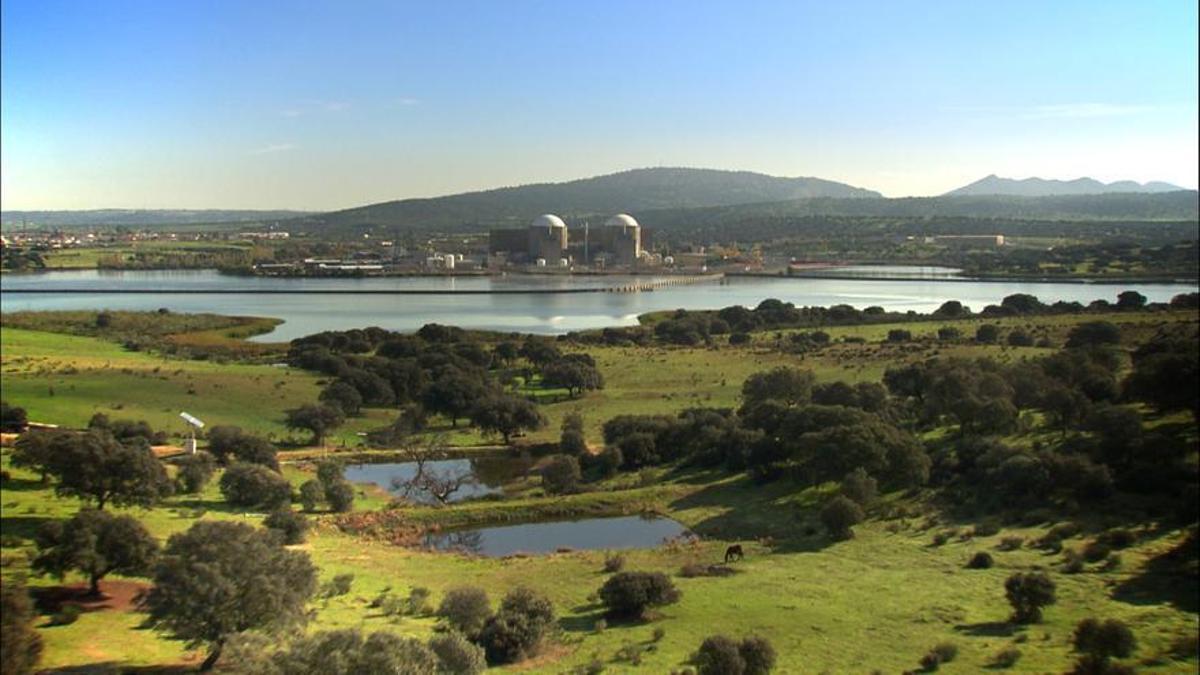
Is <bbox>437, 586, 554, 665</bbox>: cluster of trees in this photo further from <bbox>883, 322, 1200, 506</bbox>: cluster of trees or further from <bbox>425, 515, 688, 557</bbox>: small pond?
<bbox>883, 322, 1200, 506</bbox>: cluster of trees

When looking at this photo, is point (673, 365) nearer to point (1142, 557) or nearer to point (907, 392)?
point (907, 392)

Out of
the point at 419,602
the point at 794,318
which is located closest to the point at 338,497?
the point at 419,602

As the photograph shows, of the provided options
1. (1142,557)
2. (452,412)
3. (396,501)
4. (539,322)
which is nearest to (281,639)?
(396,501)

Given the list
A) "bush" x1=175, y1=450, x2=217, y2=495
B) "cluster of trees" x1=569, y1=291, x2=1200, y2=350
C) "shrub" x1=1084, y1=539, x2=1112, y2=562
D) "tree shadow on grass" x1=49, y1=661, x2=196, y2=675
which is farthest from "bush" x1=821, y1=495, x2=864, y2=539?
"cluster of trees" x1=569, y1=291, x2=1200, y2=350

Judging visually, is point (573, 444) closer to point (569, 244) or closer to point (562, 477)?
point (562, 477)

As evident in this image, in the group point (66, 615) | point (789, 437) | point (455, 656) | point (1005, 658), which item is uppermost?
point (455, 656)

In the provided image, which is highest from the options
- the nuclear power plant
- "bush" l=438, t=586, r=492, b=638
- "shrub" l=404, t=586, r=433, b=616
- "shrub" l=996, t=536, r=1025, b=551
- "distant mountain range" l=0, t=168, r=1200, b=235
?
"distant mountain range" l=0, t=168, r=1200, b=235
